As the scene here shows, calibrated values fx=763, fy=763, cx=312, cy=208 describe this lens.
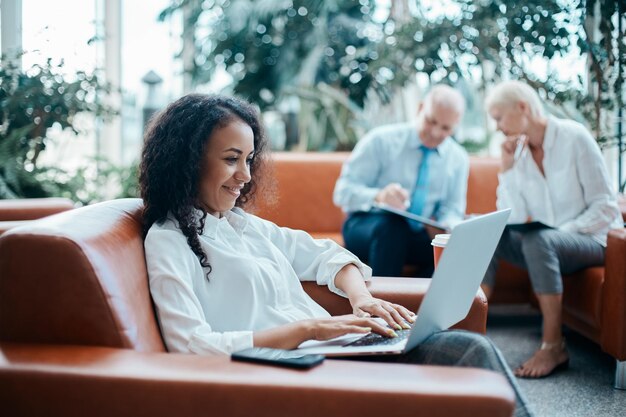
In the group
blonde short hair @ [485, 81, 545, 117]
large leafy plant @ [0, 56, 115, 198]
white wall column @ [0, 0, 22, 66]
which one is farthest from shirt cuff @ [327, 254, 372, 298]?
white wall column @ [0, 0, 22, 66]

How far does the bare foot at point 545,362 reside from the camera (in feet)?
9.97

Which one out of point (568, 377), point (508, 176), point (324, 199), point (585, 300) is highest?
point (508, 176)

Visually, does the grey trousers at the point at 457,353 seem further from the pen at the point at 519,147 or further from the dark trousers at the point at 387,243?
the pen at the point at 519,147

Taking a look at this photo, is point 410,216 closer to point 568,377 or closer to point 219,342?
point 568,377

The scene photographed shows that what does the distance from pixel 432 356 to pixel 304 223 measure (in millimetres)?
2468

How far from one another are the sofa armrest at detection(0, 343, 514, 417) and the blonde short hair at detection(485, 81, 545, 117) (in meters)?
2.27

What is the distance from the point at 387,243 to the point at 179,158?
6.08 feet

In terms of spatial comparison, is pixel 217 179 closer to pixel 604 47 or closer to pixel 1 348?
pixel 1 348

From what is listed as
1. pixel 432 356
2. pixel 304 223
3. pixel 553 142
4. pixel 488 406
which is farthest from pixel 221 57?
pixel 488 406

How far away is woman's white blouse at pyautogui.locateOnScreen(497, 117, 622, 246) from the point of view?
3.19 metres

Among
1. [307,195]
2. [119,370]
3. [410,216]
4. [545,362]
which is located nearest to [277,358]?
[119,370]

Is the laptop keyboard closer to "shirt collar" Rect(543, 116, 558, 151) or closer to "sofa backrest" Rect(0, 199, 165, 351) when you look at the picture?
"sofa backrest" Rect(0, 199, 165, 351)

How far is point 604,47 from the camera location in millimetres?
3332

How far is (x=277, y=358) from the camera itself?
1320mm
